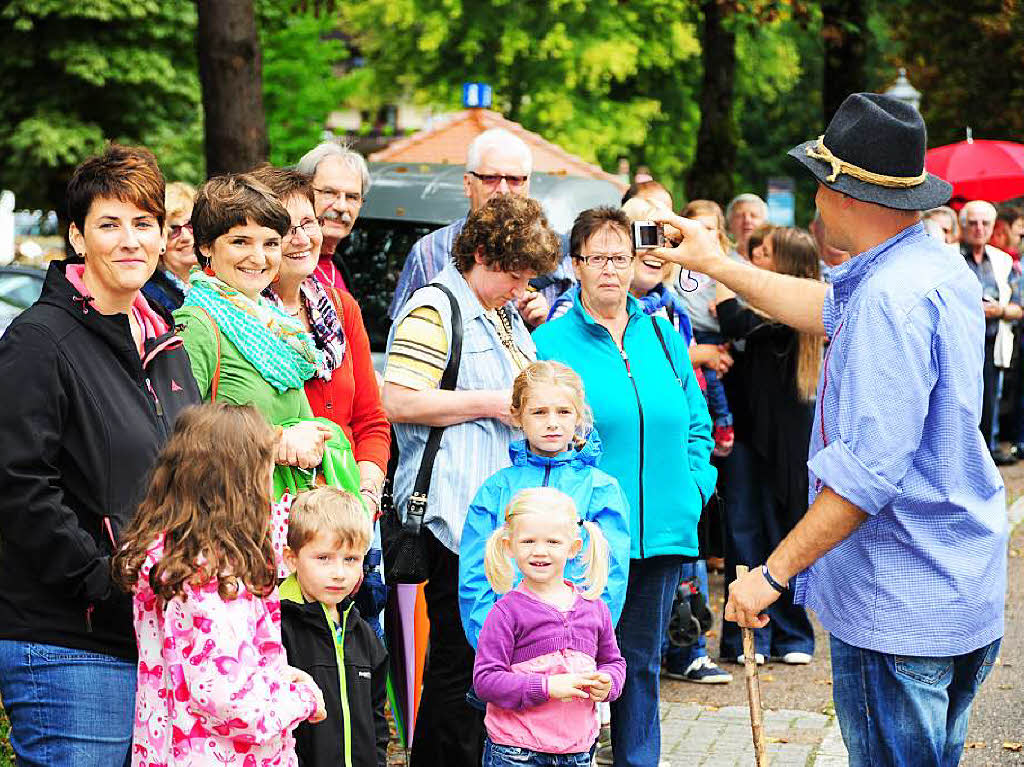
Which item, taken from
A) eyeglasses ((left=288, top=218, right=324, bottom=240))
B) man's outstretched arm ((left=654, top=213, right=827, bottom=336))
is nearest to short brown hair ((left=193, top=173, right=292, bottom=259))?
eyeglasses ((left=288, top=218, right=324, bottom=240))

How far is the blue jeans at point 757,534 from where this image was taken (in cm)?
750

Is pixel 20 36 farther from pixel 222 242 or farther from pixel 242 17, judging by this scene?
pixel 222 242

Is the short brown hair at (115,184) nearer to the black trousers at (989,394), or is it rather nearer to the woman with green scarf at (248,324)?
the woman with green scarf at (248,324)

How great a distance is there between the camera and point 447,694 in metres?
5.18

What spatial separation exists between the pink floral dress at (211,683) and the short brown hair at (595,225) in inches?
92.4

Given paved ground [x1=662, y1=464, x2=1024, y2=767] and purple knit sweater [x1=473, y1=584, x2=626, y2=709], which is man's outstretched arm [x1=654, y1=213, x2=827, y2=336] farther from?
paved ground [x1=662, y1=464, x2=1024, y2=767]

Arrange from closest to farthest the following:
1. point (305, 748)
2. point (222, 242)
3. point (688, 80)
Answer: point (305, 748)
point (222, 242)
point (688, 80)

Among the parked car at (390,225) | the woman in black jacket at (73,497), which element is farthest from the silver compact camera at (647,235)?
the parked car at (390,225)

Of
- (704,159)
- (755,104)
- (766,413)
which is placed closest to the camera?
(766,413)

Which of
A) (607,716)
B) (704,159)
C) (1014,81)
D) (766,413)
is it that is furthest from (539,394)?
(1014,81)

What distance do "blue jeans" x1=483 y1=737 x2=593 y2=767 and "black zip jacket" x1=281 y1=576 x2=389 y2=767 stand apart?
401mm

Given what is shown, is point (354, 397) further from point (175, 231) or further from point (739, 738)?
point (739, 738)

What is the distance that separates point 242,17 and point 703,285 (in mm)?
3318

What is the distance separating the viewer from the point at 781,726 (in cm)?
646
